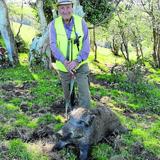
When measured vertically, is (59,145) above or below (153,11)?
below

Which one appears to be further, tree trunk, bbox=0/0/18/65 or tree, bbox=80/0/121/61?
tree, bbox=80/0/121/61

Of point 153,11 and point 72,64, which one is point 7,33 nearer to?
point 72,64

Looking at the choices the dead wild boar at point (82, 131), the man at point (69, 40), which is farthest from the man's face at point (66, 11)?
the dead wild boar at point (82, 131)

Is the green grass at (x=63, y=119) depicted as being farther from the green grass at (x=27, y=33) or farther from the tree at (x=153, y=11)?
the green grass at (x=27, y=33)

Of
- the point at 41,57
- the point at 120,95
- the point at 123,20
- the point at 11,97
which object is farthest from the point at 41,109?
the point at 123,20

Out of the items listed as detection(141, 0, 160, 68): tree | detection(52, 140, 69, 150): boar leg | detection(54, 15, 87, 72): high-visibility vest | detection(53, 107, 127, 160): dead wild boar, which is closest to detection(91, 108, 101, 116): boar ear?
detection(53, 107, 127, 160): dead wild boar

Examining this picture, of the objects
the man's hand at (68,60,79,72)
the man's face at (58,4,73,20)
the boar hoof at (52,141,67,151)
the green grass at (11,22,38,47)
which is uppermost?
the man's face at (58,4,73,20)

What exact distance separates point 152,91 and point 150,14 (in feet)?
80.5

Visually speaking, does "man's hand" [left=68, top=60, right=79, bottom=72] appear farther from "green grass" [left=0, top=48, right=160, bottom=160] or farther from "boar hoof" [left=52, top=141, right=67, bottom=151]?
"boar hoof" [left=52, top=141, right=67, bottom=151]

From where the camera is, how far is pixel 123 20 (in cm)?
4653

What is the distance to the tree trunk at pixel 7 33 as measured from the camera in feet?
77.7

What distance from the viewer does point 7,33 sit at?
24203mm

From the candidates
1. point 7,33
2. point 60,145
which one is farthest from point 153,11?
point 60,145

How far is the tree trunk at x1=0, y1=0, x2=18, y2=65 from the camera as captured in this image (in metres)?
23.7
